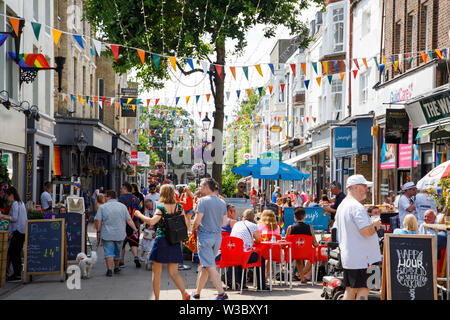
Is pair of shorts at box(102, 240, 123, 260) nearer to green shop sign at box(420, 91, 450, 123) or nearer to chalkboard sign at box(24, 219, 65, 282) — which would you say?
chalkboard sign at box(24, 219, 65, 282)

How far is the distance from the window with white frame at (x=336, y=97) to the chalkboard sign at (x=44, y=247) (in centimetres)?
2230

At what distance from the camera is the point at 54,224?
1149cm

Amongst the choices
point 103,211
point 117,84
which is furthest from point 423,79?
point 117,84

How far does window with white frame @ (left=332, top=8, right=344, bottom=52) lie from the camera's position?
31.1 m

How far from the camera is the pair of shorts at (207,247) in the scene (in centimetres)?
915

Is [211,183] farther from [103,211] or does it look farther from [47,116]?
[47,116]

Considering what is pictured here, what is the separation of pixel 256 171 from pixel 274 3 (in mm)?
5220

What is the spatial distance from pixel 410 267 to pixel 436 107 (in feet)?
32.2

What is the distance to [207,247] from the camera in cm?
920

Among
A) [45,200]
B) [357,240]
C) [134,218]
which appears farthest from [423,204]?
[45,200]

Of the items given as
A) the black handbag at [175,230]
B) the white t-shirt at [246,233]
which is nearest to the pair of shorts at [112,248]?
the white t-shirt at [246,233]

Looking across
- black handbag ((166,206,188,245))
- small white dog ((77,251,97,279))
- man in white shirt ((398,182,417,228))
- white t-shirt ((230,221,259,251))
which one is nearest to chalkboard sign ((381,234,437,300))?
black handbag ((166,206,188,245))

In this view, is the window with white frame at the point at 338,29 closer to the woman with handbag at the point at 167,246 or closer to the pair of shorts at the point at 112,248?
the pair of shorts at the point at 112,248

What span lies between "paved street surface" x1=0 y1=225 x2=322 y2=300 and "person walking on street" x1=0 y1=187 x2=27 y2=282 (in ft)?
1.35
